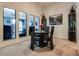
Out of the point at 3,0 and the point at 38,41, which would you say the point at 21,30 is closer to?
the point at 38,41

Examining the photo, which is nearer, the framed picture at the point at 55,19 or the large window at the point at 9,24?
the large window at the point at 9,24

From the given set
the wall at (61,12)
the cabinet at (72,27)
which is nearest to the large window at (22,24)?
the wall at (61,12)

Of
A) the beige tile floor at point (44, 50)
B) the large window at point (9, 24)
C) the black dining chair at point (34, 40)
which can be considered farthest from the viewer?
the black dining chair at point (34, 40)

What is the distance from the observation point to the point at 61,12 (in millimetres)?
1958

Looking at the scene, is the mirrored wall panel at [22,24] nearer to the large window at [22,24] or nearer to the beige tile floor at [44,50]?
the large window at [22,24]

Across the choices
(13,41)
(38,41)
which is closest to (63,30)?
(38,41)

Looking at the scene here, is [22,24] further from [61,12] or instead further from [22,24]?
[61,12]

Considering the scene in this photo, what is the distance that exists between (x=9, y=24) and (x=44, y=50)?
0.87m

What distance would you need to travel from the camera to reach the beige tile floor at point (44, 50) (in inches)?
71.8

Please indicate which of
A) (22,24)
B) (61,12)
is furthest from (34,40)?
(61,12)

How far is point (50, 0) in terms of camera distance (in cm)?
192

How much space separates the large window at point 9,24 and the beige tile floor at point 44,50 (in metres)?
0.21

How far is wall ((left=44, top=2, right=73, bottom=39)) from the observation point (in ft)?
6.34

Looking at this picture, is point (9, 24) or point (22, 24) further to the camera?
point (22, 24)
